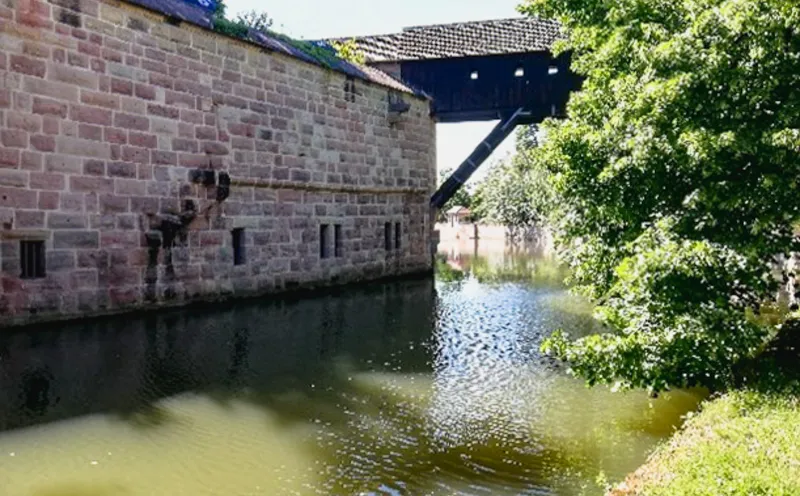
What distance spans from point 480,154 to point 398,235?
125 inches

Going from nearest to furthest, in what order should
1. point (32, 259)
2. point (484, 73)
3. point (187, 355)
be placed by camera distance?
point (187, 355) → point (32, 259) → point (484, 73)

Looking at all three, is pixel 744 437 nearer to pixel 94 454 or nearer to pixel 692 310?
pixel 692 310

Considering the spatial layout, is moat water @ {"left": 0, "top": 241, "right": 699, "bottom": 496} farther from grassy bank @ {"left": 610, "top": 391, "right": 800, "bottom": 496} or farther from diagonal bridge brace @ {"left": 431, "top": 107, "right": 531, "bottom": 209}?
diagonal bridge brace @ {"left": 431, "top": 107, "right": 531, "bottom": 209}

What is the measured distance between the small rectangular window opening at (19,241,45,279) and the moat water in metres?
0.86

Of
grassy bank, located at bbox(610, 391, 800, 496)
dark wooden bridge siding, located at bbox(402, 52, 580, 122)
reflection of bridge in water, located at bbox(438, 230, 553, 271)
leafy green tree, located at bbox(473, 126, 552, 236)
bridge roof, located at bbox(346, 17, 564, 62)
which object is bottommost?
reflection of bridge in water, located at bbox(438, 230, 553, 271)

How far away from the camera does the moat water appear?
14.6 ft

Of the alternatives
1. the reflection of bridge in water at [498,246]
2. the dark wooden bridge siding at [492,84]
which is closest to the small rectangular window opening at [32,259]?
the dark wooden bridge siding at [492,84]

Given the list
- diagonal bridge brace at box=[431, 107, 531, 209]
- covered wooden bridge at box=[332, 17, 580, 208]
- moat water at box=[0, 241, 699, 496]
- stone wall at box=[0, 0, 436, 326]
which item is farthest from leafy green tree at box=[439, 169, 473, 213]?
moat water at box=[0, 241, 699, 496]

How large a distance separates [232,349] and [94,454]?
12.1 feet


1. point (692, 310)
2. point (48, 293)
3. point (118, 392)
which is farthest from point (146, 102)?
point (692, 310)

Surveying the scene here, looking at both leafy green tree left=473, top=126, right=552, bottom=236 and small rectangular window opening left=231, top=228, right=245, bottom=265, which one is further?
leafy green tree left=473, top=126, right=552, bottom=236

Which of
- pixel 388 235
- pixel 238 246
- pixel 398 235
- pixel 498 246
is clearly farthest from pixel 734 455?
pixel 498 246

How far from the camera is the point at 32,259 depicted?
9.59 metres

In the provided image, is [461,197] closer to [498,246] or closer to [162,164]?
[498,246]
